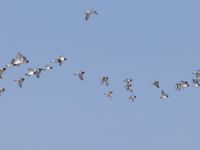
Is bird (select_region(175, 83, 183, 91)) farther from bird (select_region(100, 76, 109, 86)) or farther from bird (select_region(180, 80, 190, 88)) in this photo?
bird (select_region(100, 76, 109, 86))

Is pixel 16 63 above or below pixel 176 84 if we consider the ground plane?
below

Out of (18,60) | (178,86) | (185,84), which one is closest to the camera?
(18,60)

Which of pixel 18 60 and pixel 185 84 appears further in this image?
pixel 185 84

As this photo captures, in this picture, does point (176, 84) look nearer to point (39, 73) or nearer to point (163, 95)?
point (163, 95)

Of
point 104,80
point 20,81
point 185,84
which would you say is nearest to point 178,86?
point 185,84

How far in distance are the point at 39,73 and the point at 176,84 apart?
23.7 metres

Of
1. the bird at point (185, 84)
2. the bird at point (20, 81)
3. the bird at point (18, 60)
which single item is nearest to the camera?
the bird at point (18, 60)

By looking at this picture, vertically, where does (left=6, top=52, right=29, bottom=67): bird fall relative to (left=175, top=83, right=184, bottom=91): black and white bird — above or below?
below

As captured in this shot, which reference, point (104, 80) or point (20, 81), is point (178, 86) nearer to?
point (104, 80)

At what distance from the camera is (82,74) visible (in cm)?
13675

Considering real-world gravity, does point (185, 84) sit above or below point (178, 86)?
below

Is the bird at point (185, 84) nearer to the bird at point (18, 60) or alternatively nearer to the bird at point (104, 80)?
the bird at point (104, 80)

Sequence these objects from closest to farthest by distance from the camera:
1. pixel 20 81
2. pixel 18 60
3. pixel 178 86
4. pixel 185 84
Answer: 1. pixel 18 60
2. pixel 20 81
3. pixel 185 84
4. pixel 178 86

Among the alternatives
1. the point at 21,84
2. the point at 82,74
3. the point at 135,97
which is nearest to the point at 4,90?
the point at 21,84
